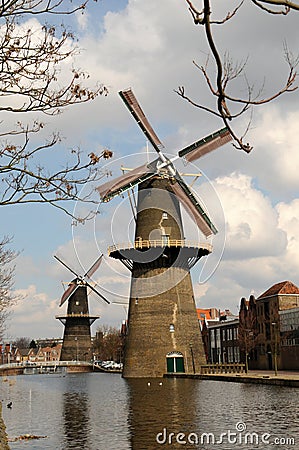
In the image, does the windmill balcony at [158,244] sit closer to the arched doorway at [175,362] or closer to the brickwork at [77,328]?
the arched doorway at [175,362]

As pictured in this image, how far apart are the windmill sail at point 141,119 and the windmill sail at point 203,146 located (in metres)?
1.79

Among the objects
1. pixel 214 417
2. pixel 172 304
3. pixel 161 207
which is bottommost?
pixel 214 417

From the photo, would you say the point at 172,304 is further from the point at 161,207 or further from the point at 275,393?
the point at 275,393

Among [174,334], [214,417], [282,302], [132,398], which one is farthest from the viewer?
[282,302]

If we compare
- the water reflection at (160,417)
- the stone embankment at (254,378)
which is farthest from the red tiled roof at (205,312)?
the water reflection at (160,417)

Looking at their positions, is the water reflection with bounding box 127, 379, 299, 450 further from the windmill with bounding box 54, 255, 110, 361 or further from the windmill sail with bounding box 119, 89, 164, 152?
the windmill with bounding box 54, 255, 110, 361

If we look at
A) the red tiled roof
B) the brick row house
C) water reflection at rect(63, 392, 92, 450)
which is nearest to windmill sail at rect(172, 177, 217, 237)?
the brick row house

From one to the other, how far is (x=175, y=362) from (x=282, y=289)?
16.7 m

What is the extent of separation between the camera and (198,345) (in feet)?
132

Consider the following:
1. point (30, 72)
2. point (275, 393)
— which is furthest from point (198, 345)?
point (30, 72)

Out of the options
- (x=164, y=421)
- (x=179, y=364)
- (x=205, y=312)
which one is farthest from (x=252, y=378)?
(x=205, y=312)

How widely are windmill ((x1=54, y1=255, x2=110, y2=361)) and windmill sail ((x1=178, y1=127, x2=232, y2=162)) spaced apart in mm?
32569

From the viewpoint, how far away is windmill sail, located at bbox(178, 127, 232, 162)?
132ft

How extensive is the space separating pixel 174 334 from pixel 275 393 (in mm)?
15248
